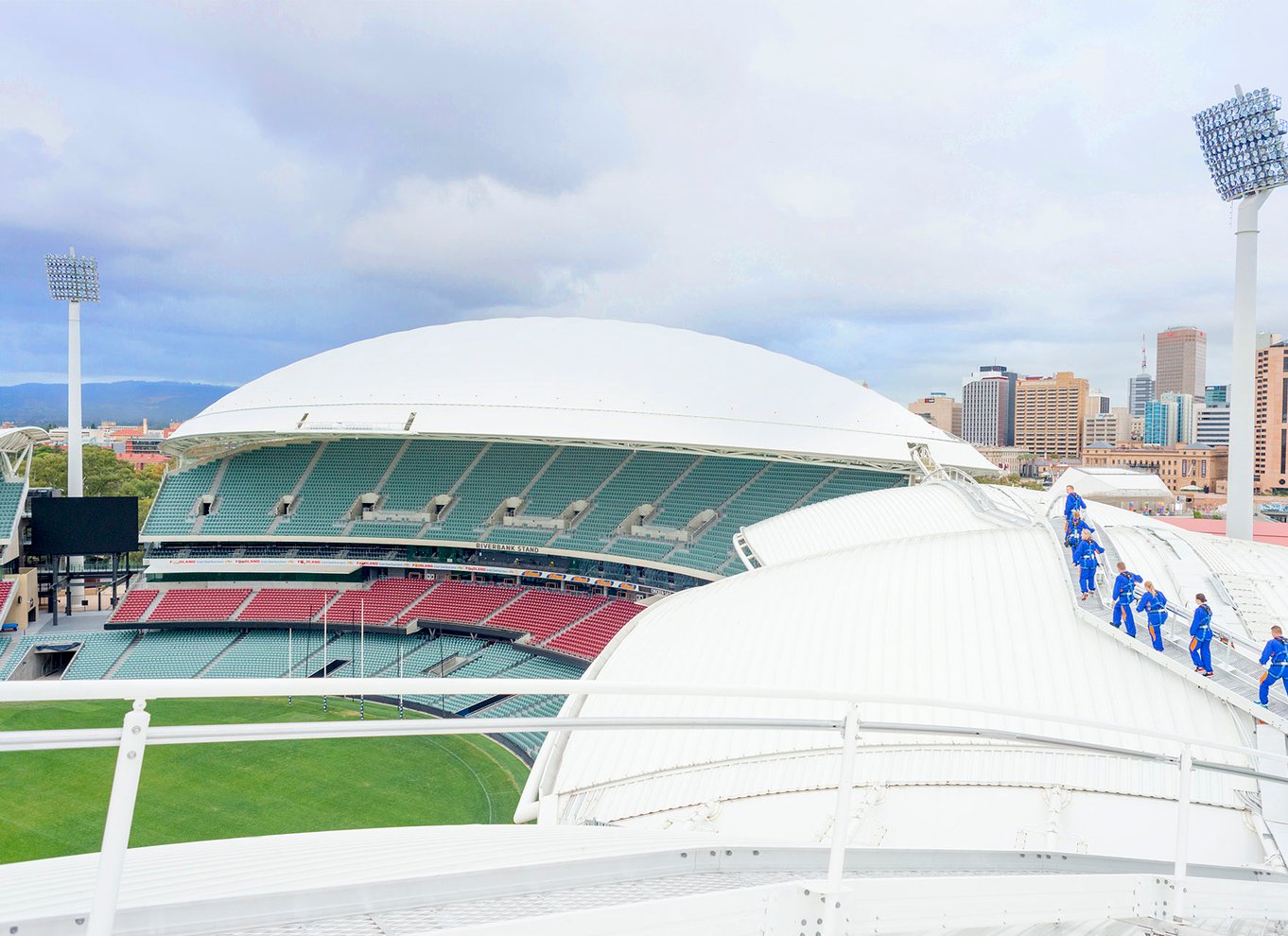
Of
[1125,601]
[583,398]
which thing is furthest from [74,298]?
[1125,601]

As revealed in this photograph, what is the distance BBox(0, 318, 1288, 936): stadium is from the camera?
109 inches

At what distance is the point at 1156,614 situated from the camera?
35.1ft

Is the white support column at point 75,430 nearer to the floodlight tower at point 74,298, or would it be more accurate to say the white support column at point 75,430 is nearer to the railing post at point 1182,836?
the floodlight tower at point 74,298

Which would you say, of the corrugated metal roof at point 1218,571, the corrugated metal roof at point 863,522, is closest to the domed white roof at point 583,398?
the corrugated metal roof at point 863,522

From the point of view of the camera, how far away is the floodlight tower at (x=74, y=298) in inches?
1831

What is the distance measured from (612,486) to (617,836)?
3630 centimetres

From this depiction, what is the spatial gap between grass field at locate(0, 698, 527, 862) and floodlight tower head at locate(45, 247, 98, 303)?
100ft

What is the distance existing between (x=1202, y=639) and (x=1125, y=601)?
1.13 metres

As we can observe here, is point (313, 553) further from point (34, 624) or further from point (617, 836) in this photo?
point (617, 836)

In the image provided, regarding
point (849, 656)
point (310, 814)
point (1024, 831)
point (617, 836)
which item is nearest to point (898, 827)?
point (1024, 831)

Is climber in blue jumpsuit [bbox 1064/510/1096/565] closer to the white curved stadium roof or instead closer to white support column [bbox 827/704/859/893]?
the white curved stadium roof

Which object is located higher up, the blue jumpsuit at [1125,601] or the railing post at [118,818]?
the railing post at [118,818]

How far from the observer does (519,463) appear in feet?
A: 141

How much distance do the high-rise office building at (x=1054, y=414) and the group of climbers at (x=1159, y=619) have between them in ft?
625
